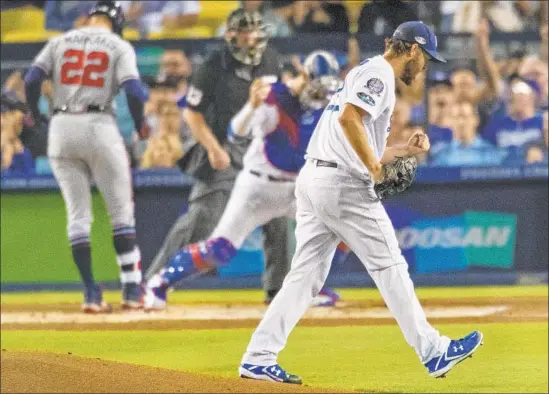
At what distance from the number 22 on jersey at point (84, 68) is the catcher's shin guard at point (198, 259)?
1406 mm

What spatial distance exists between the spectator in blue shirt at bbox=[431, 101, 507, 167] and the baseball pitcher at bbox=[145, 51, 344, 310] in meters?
3.21

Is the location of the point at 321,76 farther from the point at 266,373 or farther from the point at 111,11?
the point at 266,373

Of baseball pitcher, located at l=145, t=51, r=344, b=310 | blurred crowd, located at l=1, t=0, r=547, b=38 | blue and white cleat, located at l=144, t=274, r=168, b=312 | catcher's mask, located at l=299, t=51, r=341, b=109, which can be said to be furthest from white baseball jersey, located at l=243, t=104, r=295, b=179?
blurred crowd, located at l=1, t=0, r=547, b=38

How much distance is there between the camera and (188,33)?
12969 millimetres

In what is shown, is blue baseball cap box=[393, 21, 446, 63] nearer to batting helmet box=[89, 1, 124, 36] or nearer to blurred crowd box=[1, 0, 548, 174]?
batting helmet box=[89, 1, 124, 36]

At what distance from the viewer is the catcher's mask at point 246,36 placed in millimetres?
9641

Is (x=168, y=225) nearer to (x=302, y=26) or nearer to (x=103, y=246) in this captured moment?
(x=103, y=246)

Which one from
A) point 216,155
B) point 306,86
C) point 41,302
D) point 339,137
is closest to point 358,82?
point 339,137

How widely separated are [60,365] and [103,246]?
6.11m

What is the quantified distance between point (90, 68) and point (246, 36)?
124 centimetres

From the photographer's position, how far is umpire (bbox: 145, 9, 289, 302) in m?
9.75

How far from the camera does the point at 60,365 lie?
5895 millimetres

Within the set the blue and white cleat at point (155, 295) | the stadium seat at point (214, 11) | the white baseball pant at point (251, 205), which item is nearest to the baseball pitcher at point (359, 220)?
the white baseball pant at point (251, 205)

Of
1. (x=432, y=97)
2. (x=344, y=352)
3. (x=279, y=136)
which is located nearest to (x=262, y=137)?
(x=279, y=136)
